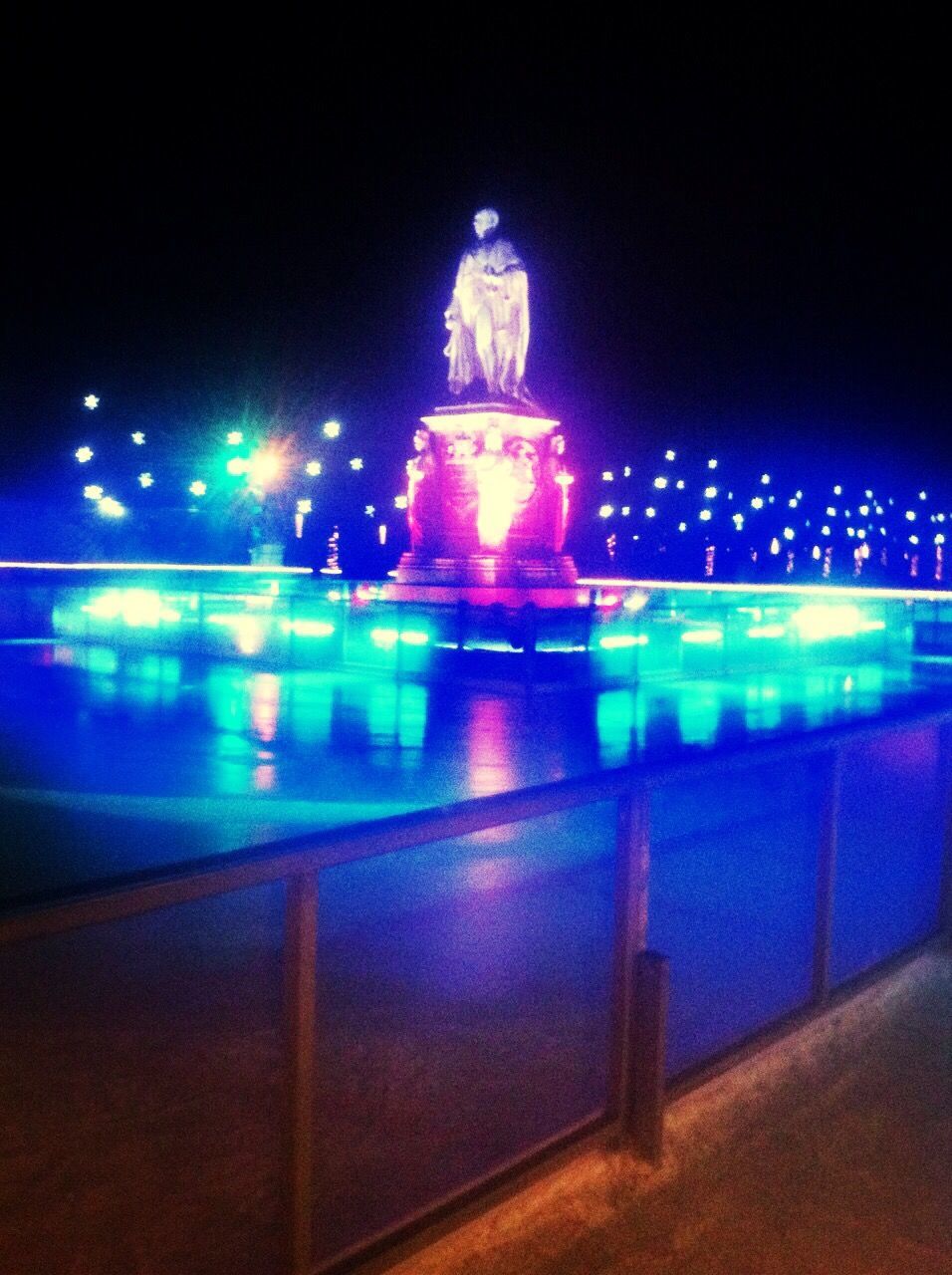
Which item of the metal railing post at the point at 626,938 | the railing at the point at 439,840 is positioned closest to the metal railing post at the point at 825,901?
the railing at the point at 439,840

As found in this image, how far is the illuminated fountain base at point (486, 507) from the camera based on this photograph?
22.9m

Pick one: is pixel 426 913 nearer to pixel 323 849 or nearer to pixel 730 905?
pixel 730 905

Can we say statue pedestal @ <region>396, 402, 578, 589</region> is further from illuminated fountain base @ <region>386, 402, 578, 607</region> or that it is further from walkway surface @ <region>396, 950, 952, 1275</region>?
walkway surface @ <region>396, 950, 952, 1275</region>

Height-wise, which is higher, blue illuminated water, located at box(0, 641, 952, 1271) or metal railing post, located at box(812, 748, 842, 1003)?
metal railing post, located at box(812, 748, 842, 1003)

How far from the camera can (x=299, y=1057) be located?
2.98 metres

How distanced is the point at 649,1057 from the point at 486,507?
64.0 feet

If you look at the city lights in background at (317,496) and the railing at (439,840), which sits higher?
the city lights in background at (317,496)

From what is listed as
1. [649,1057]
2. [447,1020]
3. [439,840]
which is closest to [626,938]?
[649,1057]

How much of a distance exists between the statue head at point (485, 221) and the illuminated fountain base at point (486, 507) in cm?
350

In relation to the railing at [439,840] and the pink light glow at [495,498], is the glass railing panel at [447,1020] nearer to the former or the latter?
the railing at [439,840]

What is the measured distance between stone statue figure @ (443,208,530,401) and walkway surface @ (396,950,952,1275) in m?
20.1

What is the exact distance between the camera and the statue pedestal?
2292cm

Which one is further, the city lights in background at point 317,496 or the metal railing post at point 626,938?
the city lights in background at point 317,496

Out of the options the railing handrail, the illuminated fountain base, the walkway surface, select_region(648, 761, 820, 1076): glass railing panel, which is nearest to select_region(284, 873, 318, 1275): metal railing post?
the railing handrail
